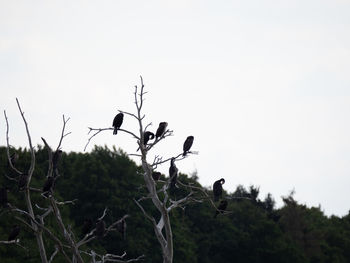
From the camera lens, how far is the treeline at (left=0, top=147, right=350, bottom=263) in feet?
118

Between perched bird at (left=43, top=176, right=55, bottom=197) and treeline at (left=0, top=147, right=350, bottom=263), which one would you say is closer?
perched bird at (left=43, top=176, right=55, bottom=197)

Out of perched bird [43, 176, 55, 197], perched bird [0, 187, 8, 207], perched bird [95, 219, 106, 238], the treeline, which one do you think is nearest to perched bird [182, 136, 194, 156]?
perched bird [0, 187, 8, 207]

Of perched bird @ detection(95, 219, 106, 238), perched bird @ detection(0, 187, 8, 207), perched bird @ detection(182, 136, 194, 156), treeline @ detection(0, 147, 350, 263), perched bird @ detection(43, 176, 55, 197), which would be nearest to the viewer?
perched bird @ detection(43, 176, 55, 197)

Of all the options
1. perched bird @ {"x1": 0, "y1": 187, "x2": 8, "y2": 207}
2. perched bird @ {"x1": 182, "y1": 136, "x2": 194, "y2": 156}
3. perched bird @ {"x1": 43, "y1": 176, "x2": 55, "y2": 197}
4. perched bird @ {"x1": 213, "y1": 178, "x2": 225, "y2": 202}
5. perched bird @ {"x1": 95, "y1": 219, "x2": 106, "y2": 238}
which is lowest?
perched bird @ {"x1": 95, "y1": 219, "x2": 106, "y2": 238}

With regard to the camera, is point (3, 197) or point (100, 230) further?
point (3, 197)

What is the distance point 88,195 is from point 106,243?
3.55 meters

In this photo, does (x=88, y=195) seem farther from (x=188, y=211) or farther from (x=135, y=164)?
(x=188, y=211)

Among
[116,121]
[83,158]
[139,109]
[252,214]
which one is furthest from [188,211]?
[139,109]

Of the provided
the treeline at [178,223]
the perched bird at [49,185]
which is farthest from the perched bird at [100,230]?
the treeline at [178,223]

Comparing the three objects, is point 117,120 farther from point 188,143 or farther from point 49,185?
point 49,185

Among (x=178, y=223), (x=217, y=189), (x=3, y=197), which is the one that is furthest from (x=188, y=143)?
(x=178, y=223)

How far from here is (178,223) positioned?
1762 inches

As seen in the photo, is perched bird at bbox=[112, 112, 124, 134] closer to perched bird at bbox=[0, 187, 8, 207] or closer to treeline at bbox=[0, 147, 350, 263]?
perched bird at bbox=[0, 187, 8, 207]

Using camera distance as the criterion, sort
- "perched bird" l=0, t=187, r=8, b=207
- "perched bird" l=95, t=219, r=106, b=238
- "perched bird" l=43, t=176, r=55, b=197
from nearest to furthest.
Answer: "perched bird" l=43, t=176, r=55, b=197 → "perched bird" l=95, t=219, r=106, b=238 → "perched bird" l=0, t=187, r=8, b=207
